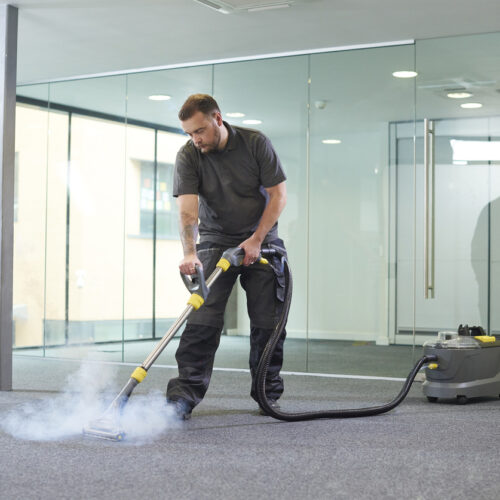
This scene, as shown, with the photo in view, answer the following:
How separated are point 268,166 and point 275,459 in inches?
43.8

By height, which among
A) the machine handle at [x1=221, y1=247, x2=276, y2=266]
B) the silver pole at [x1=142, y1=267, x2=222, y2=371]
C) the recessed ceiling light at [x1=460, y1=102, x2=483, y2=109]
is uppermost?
the recessed ceiling light at [x1=460, y1=102, x2=483, y2=109]

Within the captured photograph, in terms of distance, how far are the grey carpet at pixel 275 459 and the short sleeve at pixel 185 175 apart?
842 mm

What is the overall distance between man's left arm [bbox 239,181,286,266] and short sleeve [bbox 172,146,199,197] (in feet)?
0.89

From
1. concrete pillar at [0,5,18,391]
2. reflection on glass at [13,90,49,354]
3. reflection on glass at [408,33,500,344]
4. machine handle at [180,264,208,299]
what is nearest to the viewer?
machine handle at [180,264,208,299]

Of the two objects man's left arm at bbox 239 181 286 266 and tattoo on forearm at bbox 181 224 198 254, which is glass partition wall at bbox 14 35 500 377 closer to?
man's left arm at bbox 239 181 286 266

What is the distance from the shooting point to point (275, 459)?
230 cm

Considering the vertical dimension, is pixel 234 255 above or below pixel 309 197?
below

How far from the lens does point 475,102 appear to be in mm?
4227

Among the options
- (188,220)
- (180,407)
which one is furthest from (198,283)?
(180,407)

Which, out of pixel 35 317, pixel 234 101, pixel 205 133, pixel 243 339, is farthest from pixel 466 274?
pixel 35 317

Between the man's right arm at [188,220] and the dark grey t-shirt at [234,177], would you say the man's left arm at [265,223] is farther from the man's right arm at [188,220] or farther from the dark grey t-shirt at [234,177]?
the man's right arm at [188,220]

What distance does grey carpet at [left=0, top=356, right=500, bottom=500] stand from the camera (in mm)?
1962

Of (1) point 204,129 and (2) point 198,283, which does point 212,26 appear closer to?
(1) point 204,129

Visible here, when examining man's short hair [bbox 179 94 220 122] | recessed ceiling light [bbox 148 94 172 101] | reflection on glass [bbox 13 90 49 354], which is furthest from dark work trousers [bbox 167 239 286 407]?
reflection on glass [bbox 13 90 49 354]
